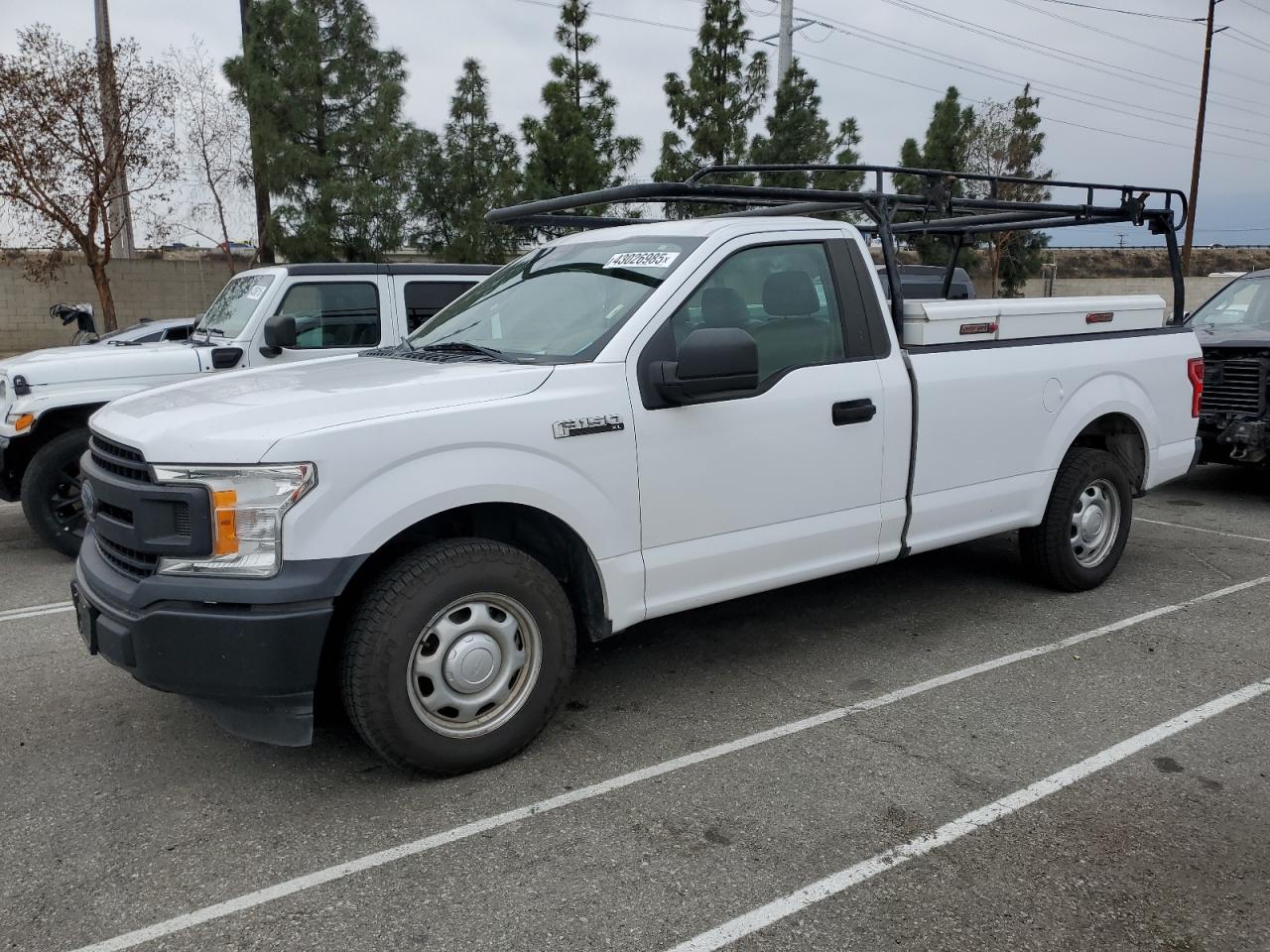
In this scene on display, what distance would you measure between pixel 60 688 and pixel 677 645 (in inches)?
109

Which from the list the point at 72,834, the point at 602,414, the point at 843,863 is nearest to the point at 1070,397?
the point at 602,414

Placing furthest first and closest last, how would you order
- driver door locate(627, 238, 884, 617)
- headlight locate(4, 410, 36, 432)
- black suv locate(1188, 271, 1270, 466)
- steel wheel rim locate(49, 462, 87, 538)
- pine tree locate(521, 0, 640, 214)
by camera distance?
1. pine tree locate(521, 0, 640, 214)
2. black suv locate(1188, 271, 1270, 466)
3. steel wheel rim locate(49, 462, 87, 538)
4. headlight locate(4, 410, 36, 432)
5. driver door locate(627, 238, 884, 617)

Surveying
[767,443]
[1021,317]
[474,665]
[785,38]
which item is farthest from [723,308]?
[785,38]

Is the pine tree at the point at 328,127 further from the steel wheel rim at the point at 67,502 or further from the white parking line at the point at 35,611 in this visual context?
the white parking line at the point at 35,611

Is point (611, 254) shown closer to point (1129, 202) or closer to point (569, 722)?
point (569, 722)

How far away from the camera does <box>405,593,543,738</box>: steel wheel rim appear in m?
3.57

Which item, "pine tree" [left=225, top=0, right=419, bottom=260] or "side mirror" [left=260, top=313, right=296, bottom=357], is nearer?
"side mirror" [left=260, top=313, right=296, bottom=357]

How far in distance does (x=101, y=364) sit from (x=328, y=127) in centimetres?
1214

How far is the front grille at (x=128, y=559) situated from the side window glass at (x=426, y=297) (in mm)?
4558

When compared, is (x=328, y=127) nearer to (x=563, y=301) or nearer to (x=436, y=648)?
(x=563, y=301)

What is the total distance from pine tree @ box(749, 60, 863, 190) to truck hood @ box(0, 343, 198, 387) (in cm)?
1469

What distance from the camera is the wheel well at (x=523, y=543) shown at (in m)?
3.64

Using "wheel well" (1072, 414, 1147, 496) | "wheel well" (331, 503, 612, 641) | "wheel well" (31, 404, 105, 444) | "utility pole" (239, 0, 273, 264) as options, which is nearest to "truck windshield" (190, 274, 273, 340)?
"wheel well" (31, 404, 105, 444)

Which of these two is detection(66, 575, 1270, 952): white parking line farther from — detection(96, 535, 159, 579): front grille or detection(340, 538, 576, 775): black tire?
detection(96, 535, 159, 579): front grille
